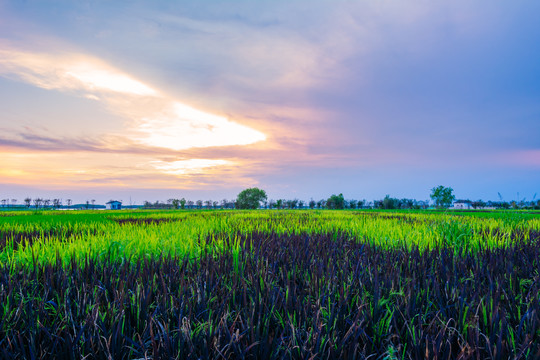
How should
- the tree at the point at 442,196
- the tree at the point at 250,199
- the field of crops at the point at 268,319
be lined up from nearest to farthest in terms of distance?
1. the field of crops at the point at 268,319
2. the tree at the point at 442,196
3. the tree at the point at 250,199

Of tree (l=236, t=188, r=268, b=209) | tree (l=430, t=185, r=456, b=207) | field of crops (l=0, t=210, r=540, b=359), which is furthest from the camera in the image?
tree (l=236, t=188, r=268, b=209)

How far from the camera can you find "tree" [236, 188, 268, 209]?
296 feet

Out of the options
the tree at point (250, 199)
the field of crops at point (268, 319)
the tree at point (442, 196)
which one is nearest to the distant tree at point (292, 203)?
the tree at point (250, 199)

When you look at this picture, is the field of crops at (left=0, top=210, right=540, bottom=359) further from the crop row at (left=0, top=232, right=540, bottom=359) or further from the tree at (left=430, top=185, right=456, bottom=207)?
the tree at (left=430, top=185, right=456, bottom=207)

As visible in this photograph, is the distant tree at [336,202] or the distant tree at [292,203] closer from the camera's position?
the distant tree at [336,202]

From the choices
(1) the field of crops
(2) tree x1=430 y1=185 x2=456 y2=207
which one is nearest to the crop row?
(1) the field of crops

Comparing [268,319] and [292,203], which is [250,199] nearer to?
[292,203]

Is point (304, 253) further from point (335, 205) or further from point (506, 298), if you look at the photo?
point (335, 205)

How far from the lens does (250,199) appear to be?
90750 mm

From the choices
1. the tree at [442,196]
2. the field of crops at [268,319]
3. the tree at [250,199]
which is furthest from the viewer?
the tree at [250,199]

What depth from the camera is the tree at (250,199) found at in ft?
296

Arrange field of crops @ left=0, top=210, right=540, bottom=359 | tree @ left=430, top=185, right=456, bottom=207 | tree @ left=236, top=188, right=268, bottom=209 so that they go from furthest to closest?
tree @ left=236, top=188, right=268, bottom=209 → tree @ left=430, top=185, right=456, bottom=207 → field of crops @ left=0, top=210, right=540, bottom=359

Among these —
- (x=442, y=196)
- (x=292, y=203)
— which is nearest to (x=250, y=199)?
(x=292, y=203)

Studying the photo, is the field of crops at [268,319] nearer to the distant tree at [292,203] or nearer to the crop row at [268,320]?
the crop row at [268,320]
